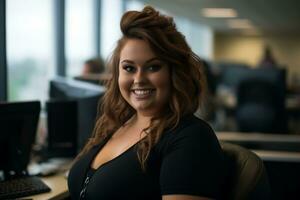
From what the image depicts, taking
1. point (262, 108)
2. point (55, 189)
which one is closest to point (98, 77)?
point (55, 189)

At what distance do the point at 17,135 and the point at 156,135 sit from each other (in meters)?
0.79

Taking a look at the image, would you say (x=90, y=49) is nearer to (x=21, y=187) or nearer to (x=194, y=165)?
(x=21, y=187)

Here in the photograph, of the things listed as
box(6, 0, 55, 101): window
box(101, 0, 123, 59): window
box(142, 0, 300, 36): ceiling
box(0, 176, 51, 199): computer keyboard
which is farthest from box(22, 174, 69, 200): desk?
box(142, 0, 300, 36): ceiling

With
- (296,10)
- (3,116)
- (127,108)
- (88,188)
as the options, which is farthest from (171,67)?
(296,10)

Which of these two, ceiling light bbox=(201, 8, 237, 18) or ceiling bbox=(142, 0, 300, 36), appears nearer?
ceiling bbox=(142, 0, 300, 36)

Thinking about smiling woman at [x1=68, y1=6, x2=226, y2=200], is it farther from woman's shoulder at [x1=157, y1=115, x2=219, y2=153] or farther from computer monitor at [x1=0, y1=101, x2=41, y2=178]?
computer monitor at [x1=0, y1=101, x2=41, y2=178]

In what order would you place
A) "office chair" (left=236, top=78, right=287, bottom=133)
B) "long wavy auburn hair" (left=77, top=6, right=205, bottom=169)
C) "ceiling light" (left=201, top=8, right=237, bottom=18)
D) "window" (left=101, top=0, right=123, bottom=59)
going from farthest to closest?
"ceiling light" (left=201, top=8, right=237, bottom=18) < "window" (left=101, top=0, right=123, bottom=59) < "office chair" (left=236, top=78, right=287, bottom=133) < "long wavy auburn hair" (left=77, top=6, right=205, bottom=169)

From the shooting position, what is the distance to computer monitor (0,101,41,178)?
188 centimetres

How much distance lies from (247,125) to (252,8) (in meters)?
4.04

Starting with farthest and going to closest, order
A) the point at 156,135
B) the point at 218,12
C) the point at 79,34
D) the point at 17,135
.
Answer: the point at 218,12
the point at 79,34
the point at 17,135
the point at 156,135

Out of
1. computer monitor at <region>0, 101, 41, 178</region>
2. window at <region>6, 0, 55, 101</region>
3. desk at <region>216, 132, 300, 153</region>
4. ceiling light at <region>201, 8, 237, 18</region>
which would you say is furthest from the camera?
ceiling light at <region>201, 8, 237, 18</region>

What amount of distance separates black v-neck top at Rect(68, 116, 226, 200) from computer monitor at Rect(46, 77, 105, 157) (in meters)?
0.70

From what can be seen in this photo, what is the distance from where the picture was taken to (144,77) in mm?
1490

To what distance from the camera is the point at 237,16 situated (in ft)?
30.6
